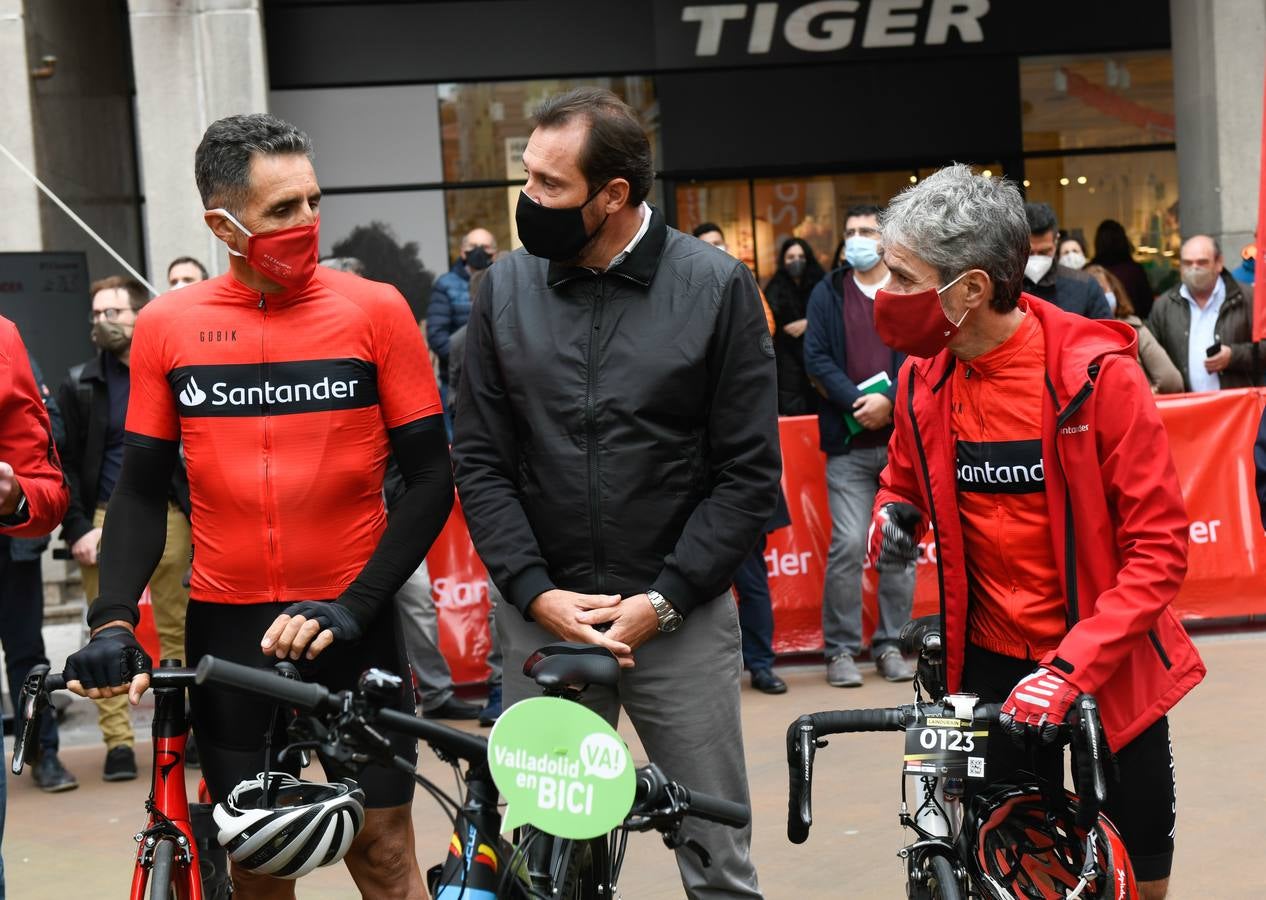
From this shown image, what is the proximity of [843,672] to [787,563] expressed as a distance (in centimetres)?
92

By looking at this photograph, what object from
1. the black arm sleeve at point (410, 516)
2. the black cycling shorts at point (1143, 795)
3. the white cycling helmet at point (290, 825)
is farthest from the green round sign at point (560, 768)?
the black cycling shorts at point (1143, 795)

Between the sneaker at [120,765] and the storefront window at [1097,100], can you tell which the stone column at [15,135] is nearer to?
the sneaker at [120,765]

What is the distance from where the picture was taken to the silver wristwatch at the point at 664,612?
3.51 m

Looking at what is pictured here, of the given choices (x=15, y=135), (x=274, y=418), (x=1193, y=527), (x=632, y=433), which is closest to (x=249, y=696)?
(x=274, y=418)

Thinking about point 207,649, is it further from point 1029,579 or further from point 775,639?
point 775,639

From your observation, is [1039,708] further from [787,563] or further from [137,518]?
[787,563]

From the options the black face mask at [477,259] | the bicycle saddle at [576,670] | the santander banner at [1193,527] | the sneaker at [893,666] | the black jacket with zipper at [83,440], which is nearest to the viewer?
the bicycle saddle at [576,670]

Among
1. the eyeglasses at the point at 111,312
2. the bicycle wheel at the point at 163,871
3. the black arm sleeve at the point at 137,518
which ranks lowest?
the bicycle wheel at the point at 163,871

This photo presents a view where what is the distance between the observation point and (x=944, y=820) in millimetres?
3309

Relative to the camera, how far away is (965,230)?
11.3 ft

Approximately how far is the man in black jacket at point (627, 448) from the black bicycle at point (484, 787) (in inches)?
28.1

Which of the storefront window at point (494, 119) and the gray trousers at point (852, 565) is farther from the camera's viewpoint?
the storefront window at point (494, 119)

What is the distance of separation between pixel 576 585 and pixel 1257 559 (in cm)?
650

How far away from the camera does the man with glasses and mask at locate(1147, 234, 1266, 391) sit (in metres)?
9.63
